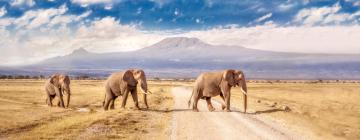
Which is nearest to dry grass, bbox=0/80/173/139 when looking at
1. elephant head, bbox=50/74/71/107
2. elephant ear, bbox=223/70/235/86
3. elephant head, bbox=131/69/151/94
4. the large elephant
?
elephant head, bbox=131/69/151/94

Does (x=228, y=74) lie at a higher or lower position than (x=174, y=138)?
higher

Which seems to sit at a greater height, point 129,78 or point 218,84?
point 129,78

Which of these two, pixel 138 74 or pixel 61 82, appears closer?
pixel 138 74

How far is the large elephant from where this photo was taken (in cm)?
3409

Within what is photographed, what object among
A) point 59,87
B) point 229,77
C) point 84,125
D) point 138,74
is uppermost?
point 138,74

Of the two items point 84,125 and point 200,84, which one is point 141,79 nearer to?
point 200,84

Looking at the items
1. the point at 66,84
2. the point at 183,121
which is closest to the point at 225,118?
the point at 183,121

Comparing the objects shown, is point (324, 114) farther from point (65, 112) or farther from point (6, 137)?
point (6, 137)

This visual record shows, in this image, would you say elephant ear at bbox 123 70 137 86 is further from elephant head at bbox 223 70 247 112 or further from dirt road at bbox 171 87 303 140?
elephant head at bbox 223 70 247 112

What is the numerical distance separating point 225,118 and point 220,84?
6722mm

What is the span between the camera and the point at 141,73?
35.4 meters

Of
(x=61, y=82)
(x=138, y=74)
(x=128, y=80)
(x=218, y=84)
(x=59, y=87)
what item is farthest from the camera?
(x=59, y=87)

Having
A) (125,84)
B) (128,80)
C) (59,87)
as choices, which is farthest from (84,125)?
(59,87)

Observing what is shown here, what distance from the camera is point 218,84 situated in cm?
3484
